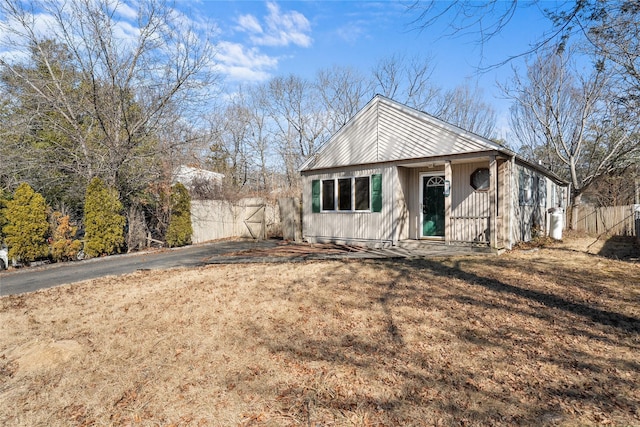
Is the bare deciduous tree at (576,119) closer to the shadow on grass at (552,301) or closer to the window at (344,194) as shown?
the window at (344,194)

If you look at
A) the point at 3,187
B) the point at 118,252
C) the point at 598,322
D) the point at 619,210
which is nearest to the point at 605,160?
the point at 619,210

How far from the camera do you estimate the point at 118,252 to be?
10.3 meters

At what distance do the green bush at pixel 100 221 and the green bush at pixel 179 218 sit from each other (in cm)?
189

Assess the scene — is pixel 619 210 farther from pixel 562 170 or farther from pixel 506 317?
pixel 506 317

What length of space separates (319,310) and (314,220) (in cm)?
716

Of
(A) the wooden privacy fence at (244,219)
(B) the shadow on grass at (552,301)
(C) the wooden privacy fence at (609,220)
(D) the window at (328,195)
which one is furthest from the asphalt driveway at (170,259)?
(C) the wooden privacy fence at (609,220)

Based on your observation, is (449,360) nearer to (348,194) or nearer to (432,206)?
(432,206)

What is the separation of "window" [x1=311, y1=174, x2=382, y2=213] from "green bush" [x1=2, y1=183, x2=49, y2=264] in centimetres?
761

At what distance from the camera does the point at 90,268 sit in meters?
8.09

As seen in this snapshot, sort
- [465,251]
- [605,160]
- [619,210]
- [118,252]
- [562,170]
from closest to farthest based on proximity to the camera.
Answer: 1. [465,251]
2. [118,252]
3. [619,210]
4. [605,160]
5. [562,170]

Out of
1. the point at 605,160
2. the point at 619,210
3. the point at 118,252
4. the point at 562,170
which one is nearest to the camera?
the point at 118,252

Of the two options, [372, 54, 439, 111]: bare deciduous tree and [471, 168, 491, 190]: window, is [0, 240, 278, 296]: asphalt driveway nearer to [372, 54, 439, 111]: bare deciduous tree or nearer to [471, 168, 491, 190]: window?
[471, 168, 491, 190]: window

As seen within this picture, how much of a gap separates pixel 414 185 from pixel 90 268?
912cm

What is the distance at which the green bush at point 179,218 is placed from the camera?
11.8 metres
